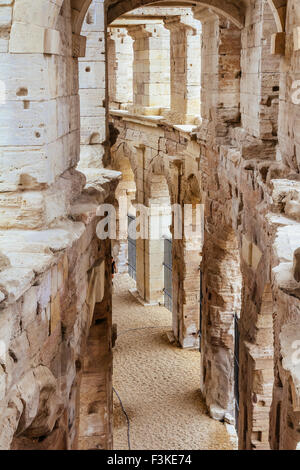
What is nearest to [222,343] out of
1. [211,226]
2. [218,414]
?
[218,414]

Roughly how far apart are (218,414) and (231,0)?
6.58m

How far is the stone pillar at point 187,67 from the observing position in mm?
13266

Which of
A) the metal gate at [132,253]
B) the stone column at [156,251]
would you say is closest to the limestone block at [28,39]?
the stone column at [156,251]

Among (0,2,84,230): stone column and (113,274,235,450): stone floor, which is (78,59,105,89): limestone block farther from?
(113,274,235,450): stone floor

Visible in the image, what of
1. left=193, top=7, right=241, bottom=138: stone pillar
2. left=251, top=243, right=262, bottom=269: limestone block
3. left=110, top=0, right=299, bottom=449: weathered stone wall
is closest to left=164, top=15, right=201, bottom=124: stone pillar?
left=110, top=0, right=299, bottom=449: weathered stone wall

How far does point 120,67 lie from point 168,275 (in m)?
6.54

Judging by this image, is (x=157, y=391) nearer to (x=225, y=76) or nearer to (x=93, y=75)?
(x=225, y=76)

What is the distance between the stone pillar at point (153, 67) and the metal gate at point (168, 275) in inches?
130

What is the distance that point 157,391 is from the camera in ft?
37.7

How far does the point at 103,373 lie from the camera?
8711 millimetres

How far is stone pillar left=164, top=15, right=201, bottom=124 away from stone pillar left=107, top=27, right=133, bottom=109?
169 inches

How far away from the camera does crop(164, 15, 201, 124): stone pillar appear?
13.3 m

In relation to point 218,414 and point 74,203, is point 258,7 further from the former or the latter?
point 218,414

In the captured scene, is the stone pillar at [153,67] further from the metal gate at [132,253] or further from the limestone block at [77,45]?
the limestone block at [77,45]
